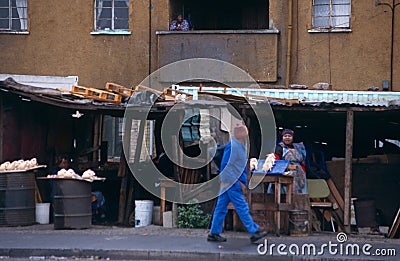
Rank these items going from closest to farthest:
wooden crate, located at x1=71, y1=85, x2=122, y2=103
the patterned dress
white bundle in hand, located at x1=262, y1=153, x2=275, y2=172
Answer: white bundle in hand, located at x1=262, y1=153, x2=275, y2=172, the patterned dress, wooden crate, located at x1=71, y1=85, x2=122, y2=103

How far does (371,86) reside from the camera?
21.1 meters

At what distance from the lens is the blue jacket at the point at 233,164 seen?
42.8 feet

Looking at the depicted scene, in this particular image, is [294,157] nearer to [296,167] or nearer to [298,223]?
[296,167]

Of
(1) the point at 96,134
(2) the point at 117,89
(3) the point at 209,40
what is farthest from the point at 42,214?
(3) the point at 209,40

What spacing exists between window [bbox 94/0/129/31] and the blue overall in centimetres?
1010

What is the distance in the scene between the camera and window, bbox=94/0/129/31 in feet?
73.6

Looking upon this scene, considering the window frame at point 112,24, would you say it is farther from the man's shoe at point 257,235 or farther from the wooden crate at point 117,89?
the man's shoe at point 257,235

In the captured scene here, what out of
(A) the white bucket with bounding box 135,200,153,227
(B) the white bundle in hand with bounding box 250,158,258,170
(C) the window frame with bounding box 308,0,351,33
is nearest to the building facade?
(C) the window frame with bounding box 308,0,351,33

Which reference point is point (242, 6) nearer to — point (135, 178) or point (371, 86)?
point (371, 86)

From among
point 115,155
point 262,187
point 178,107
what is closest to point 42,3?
point 115,155

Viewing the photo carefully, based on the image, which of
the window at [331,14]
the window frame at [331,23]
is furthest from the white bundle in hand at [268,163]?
the window at [331,14]

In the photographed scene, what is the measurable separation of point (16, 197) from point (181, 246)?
4173 millimetres

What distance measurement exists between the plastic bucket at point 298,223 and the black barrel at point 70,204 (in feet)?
12.5

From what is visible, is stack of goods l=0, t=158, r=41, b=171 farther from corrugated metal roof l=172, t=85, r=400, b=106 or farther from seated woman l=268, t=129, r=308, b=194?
seated woman l=268, t=129, r=308, b=194
